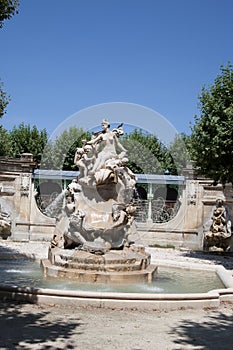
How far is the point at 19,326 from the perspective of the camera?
7.01 meters

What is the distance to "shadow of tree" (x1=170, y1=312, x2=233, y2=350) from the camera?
6.41 metres

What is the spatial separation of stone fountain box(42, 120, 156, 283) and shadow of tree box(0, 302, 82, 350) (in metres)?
2.87

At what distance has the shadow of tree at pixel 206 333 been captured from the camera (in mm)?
6413

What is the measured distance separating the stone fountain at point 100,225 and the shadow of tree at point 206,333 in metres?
3.36

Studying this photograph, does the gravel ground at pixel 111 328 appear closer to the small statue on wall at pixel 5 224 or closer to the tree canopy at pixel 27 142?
the small statue on wall at pixel 5 224

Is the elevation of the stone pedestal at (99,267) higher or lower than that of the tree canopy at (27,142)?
lower

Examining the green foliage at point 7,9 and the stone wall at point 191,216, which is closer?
the green foliage at point 7,9

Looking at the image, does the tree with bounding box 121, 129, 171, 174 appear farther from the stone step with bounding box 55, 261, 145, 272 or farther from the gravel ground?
the gravel ground

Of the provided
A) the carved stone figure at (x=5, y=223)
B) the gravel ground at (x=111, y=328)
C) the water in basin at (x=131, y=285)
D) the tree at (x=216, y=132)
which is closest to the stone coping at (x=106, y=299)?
the gravel ground at (x=111, y=328)

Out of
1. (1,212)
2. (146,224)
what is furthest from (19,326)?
(146,224)

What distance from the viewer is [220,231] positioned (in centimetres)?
2070

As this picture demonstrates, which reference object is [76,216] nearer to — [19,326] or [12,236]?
[19,326]

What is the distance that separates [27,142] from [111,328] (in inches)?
1481

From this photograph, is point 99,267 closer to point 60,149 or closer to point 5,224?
point 60,149
